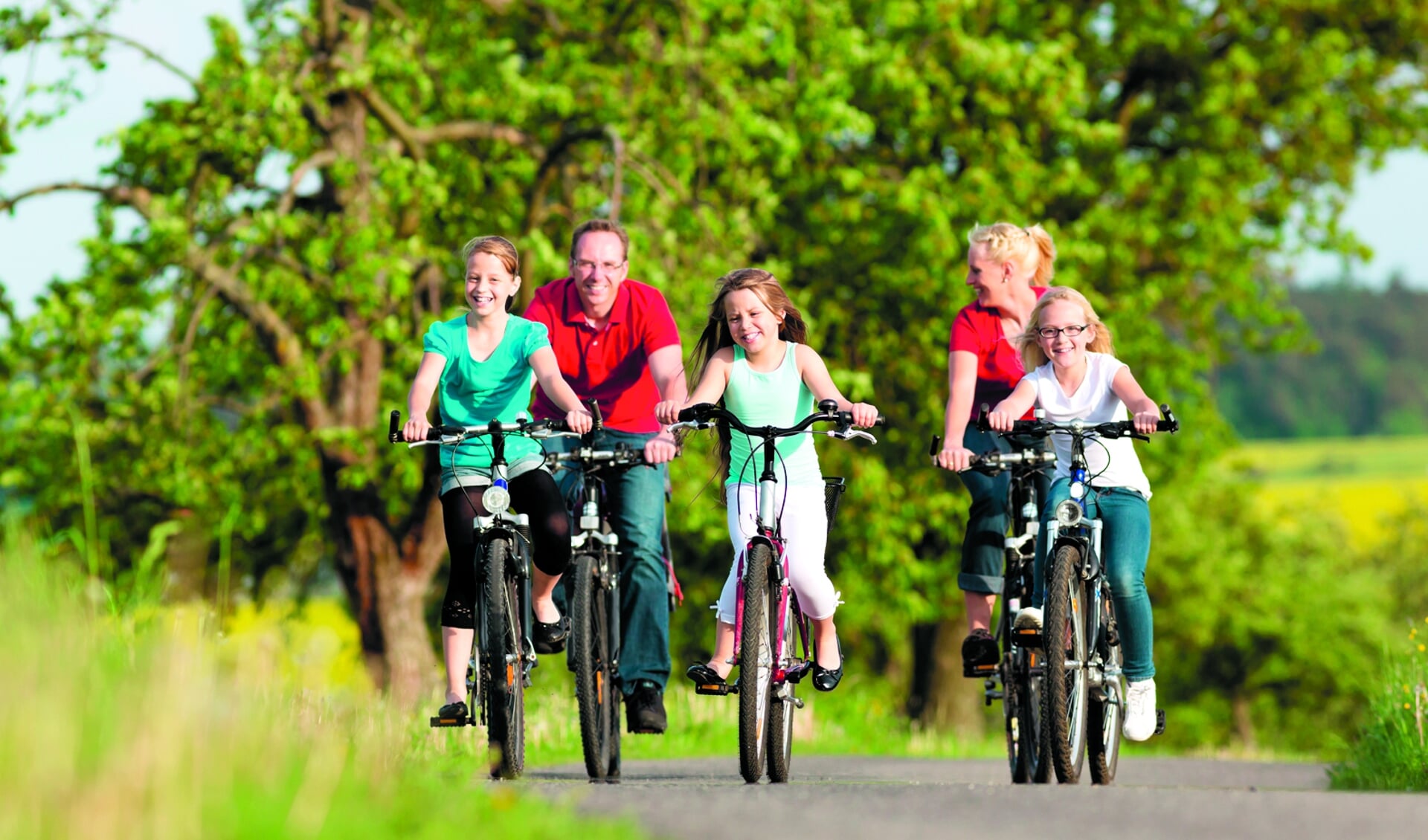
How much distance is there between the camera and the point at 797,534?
6.30 m

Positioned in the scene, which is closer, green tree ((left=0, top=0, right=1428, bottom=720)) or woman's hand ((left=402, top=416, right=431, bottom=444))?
woman's hand ((left=402, top=416, right=431, bottom=444))

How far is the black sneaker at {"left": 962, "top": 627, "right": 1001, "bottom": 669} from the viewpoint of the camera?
6836 mm

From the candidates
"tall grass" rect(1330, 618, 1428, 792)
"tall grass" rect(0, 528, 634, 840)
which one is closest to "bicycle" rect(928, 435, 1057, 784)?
"tall grass" rect(1330, 618, 1428, 792)

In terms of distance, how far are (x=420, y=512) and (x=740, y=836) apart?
441 inches

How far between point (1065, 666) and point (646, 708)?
64.1 inches

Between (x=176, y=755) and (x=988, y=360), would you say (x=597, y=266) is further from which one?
(x=176, y=755)

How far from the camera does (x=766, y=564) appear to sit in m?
6.04

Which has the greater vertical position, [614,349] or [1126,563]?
[614,349]

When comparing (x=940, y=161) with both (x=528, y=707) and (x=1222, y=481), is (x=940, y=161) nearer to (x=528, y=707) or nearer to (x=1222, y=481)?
(x=528, y=707)

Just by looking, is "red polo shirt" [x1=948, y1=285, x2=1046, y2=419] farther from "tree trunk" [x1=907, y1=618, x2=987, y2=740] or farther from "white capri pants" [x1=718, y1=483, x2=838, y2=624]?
"tree trunk" [x1=907, y1=618, x2=987, y2=740]

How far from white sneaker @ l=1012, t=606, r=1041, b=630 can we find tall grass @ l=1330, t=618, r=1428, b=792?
1.84 metres

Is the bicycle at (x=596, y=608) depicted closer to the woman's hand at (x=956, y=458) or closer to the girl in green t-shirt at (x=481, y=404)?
the girl in green t-shirt at (x=481, y=404)

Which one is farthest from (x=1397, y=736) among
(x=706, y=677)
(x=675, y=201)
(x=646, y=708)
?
(x=675, y=201)

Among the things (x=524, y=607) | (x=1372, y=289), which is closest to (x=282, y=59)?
(x=524, y=607)
